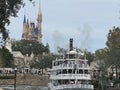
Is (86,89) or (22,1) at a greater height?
(22,1)

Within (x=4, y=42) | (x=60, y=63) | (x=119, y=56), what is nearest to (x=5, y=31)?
(x=4, y=42)

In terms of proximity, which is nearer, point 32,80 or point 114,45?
point 114,45

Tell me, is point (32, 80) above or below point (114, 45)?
below

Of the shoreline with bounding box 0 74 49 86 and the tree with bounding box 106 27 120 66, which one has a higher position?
the tree with bounding box 106 27 120 66

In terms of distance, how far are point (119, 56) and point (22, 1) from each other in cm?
6189

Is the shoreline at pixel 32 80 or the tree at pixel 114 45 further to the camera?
the shoreline at pixel 32 80

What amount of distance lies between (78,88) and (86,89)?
62.7 inches

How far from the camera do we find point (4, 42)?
23.7m

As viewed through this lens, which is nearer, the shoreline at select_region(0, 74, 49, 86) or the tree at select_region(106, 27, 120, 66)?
the tree at select_region(106, 27, 120, 66)

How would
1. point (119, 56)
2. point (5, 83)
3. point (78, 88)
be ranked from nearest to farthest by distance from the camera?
point (78, 88) < point (119, 56) < point (5, 83)

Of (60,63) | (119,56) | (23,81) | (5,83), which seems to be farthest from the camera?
(23,81)

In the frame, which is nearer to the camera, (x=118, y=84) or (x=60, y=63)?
(x=60, y=63)

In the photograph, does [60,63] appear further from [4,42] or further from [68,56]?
[4,42]

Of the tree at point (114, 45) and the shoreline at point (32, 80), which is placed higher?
the tree at point (114, 45)
